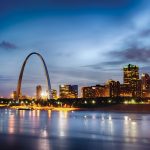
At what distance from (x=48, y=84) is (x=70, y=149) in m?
156

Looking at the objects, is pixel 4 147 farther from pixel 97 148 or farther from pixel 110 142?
pixel 110 142

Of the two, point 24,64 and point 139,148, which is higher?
point 24,64

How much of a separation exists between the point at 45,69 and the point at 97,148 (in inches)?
5937

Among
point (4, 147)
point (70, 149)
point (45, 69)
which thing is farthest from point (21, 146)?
point (45, 69)

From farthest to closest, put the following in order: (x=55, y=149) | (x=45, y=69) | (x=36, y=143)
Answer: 1. (x=45, y=69)
2. (x=36, y=143)
3. (x=55, y=149)

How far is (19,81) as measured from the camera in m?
200

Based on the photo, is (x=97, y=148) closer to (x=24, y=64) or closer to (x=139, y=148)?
(x=139, y=148)

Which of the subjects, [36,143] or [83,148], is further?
[36,143]

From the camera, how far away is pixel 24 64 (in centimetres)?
19650

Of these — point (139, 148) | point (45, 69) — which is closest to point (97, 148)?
point (139, 148)

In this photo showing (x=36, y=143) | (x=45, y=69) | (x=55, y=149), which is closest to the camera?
(x=55, y=149)

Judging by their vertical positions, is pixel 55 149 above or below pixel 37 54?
below

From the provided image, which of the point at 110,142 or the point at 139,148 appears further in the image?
the point at 110,142

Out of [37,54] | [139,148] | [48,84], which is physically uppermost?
[37,54]
